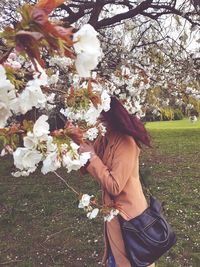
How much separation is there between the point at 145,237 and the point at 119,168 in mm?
422

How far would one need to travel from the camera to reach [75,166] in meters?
1.82

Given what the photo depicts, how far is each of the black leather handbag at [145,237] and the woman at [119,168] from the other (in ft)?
0.16

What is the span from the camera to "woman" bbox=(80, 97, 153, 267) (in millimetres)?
2699

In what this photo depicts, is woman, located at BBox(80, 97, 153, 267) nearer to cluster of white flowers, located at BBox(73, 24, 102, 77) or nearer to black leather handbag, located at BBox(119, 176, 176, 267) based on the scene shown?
black leather handbag, located at BBox(119, 176, 176, 267)

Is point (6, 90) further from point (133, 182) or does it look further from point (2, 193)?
point (2, 193)

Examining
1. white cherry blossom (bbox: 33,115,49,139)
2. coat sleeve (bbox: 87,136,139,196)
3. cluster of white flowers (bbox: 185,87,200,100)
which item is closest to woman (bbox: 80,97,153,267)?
coat sleeve (bbox: 87,136,139,196)

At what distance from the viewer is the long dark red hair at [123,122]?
2615 mm

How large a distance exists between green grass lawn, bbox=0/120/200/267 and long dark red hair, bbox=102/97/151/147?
203cm

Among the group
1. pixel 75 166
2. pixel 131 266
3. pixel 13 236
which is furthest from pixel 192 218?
pixel 75 166

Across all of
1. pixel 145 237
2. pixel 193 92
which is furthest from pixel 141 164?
pixel 145 237

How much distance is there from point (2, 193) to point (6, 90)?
666 cm

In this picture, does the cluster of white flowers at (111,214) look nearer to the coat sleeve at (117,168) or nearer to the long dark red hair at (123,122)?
the coat sleeve at (117,168)

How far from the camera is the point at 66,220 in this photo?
5844mm

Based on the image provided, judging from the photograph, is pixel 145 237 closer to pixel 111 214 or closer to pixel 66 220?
pixel 111 214
